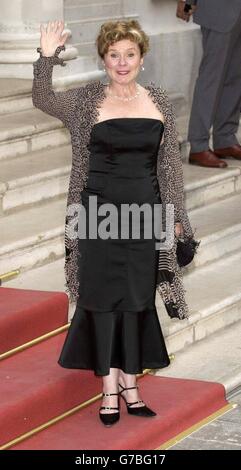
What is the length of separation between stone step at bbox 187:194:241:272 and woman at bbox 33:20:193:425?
203cm

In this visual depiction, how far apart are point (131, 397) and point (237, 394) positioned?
0.83 meters

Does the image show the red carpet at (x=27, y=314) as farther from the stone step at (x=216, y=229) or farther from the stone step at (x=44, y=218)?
the stone step at (x=216, y=229)

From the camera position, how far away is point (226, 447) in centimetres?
645

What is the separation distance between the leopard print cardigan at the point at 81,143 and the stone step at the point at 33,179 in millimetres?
2141

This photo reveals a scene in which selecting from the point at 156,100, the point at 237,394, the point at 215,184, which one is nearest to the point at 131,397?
the point at 237,394

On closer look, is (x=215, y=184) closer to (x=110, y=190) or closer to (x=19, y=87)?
(x=19, y=87)

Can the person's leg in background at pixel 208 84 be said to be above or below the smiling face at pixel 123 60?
below

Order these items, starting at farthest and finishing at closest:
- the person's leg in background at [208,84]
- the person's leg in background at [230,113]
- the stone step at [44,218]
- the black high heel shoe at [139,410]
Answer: the person's leg in background at [230,113] < the person's leg in background at [208,84] < the stone step at [44,218] < the black high heel shoe at [139,410]

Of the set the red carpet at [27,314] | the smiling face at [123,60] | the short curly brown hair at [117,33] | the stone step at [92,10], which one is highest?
the short curly brown hair at [117,33]

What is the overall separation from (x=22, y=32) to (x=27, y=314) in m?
3.90

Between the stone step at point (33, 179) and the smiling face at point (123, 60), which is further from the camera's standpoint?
the stone step at point (33, 179)

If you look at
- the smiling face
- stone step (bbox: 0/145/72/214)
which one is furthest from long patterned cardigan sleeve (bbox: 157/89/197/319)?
stone step (bbox: 0/145/72/214)

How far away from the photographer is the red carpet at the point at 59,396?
6.31 metres

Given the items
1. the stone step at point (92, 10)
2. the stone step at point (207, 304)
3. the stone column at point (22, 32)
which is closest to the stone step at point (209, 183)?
the stone step at point (207, 304)
